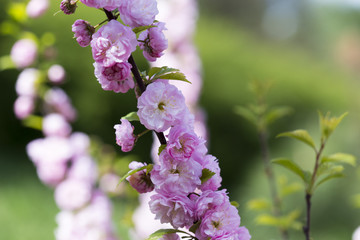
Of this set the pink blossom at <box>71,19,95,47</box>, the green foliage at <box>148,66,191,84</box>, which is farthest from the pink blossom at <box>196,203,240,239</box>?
the pink blossom at <box>71,19,95,47</box>

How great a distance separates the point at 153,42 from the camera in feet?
2.35

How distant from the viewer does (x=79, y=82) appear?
600cm

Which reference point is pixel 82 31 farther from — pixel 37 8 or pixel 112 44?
pixel 37 8

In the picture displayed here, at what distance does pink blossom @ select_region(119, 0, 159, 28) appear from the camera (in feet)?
2.18

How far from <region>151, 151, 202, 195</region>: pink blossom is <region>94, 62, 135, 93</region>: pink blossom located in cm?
13

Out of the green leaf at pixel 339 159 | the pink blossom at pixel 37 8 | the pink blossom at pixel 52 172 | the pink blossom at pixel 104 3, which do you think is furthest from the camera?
the pink blossom at pixel 52 172

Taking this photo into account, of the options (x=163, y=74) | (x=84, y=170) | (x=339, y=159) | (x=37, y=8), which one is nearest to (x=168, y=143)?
(x=163, y=74)

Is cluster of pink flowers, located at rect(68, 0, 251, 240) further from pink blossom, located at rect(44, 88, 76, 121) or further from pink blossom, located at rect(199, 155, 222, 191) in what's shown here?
pink blossom, located at rect(44, 88, 76, 121)

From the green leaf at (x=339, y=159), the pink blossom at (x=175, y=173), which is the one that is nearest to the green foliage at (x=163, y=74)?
the pink blossom at (x=175, y=173)

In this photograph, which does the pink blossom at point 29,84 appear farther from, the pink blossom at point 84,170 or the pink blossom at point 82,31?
the pink blossom at point 82,31

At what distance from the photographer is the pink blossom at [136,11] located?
2.18 feet

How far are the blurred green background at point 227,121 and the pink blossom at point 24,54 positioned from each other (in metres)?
2.13

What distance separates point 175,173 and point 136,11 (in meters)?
0.25

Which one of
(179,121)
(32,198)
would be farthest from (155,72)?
(32,198)
